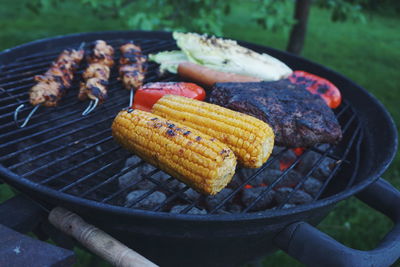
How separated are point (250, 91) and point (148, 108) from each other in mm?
773

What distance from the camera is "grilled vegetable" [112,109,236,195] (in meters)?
1.66

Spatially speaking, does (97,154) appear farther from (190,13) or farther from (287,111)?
(190,13)

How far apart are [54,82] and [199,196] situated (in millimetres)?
1455

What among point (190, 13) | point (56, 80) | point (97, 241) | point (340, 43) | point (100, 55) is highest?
point (190, 13)

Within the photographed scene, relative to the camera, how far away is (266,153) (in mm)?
1910

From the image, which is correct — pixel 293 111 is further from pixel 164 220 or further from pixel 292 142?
pixel 164 220

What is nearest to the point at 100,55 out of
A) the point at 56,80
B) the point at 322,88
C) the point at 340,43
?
the point at 56,80

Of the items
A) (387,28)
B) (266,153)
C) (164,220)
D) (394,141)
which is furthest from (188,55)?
(387,28)

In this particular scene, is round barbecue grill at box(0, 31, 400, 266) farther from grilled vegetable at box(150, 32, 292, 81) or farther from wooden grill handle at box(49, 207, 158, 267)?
grilled vegetable at box(150, 32, 292, 81)

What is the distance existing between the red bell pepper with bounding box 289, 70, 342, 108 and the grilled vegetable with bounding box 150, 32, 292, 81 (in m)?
0.20

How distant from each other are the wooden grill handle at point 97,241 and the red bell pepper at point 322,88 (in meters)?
1.98

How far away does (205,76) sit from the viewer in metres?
2.83

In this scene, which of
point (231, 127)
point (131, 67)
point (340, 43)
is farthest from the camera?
point (340, 43)

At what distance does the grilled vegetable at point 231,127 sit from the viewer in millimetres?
1841
